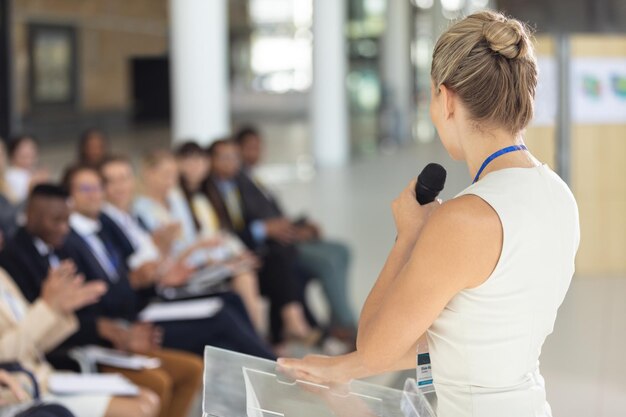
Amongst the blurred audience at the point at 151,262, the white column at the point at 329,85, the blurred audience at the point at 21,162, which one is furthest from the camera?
the white column at the point at 329,85

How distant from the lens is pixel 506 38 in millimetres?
1591

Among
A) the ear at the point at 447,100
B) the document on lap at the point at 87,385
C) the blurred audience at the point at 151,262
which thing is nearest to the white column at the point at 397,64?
the blurred audience at the point at 151,262

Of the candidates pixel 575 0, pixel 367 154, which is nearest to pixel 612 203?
pixel 575 0

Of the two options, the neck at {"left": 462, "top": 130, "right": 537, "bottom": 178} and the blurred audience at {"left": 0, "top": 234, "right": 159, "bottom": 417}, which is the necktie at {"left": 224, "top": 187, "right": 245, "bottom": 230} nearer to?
the blurred audience at {"left": 0, "top": 234, "right": 159, "bottom": 417}

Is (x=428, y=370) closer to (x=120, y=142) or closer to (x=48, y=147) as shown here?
(x=48, y=147)

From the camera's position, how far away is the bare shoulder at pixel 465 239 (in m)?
1.56

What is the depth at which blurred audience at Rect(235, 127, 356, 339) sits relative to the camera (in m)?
6.15

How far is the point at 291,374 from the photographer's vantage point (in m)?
1.85

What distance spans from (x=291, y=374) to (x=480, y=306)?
0.42 meters

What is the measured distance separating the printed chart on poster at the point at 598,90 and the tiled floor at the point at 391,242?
4.62 feet

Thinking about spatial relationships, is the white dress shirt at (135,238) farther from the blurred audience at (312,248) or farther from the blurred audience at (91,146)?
the blurred audience at (91,146)

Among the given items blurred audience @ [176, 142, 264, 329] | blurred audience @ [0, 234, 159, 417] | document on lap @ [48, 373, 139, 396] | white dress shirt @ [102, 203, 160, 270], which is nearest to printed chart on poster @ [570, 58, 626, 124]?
blurred audience @ [176, 142, 264, 329]

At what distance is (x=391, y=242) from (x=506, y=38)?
7.48m

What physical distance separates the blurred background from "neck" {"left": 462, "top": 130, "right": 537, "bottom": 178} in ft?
0.91
